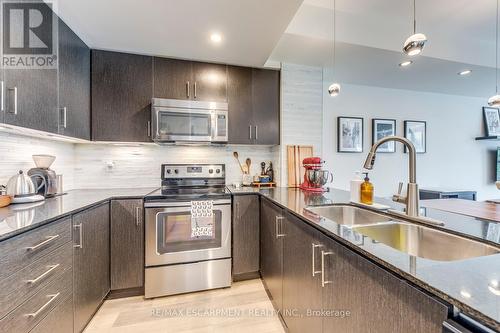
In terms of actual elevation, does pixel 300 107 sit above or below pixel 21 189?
above

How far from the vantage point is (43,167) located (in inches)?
71.8

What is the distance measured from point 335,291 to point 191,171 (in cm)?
204

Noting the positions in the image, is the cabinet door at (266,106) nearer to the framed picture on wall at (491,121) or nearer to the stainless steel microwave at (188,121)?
the stainless steel microwave at (188,121)

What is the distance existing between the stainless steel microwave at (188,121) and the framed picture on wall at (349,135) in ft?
6.25

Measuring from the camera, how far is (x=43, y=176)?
1.78 meters

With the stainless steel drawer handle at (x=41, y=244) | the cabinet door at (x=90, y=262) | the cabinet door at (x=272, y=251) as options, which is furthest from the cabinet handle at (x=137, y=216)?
the cabinet door at (x=272, y=251)

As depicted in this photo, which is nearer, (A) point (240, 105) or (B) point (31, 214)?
(B) point (31, 214)

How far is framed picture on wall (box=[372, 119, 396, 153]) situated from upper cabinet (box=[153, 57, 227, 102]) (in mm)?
2476

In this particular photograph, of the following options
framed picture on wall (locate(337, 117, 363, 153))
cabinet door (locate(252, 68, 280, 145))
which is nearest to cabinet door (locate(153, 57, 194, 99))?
cabinet door (locate(252, 68, 280, 145))

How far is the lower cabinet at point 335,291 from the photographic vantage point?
2.03 ft

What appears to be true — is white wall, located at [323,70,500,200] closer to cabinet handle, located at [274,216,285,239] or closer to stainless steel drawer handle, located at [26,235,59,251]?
cabinet handle, located at [274,216,285,239]

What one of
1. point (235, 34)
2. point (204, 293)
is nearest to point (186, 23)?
point (235, 34)

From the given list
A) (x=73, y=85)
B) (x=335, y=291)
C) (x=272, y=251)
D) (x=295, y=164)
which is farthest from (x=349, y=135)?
(x=73, y=85)

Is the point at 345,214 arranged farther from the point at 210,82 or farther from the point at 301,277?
the point at 210,82
